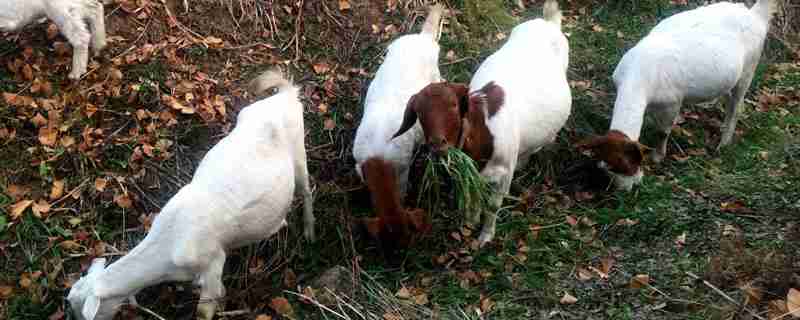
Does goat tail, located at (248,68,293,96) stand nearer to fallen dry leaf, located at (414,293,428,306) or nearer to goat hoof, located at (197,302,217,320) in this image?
goat hoof, located at (197,302,217,320)

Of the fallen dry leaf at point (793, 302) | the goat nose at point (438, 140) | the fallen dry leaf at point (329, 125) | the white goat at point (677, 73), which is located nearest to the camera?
the fallen dry leaf at point (793, 302)

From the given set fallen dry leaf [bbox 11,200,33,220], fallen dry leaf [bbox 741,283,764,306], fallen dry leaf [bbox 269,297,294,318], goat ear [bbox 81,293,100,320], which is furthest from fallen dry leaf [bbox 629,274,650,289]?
fallen dry leaf [bbox 11,200,33,220]

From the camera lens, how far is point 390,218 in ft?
16.1

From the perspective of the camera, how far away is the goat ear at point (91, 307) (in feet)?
13.7

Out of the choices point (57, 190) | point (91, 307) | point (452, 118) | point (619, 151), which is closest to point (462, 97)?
point (452, 118)

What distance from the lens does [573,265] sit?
5059 millimetres

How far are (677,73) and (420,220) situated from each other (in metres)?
3.10

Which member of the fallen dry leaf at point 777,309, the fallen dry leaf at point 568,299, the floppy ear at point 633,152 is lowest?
the fallen dry leaf at point 568,299

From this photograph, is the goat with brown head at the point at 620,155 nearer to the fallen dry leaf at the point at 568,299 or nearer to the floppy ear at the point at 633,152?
the floppy ear at the point at 633,152

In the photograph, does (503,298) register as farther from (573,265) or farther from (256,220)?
(256,220)

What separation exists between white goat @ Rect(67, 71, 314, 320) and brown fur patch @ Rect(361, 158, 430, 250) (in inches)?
25.0

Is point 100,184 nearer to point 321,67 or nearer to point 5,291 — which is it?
point 5,291

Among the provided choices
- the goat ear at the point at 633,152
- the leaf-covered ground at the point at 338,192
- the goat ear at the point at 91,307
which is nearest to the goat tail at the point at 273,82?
the leaf-covered ground at the point at 338,192

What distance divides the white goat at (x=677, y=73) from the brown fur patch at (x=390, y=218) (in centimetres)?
188
